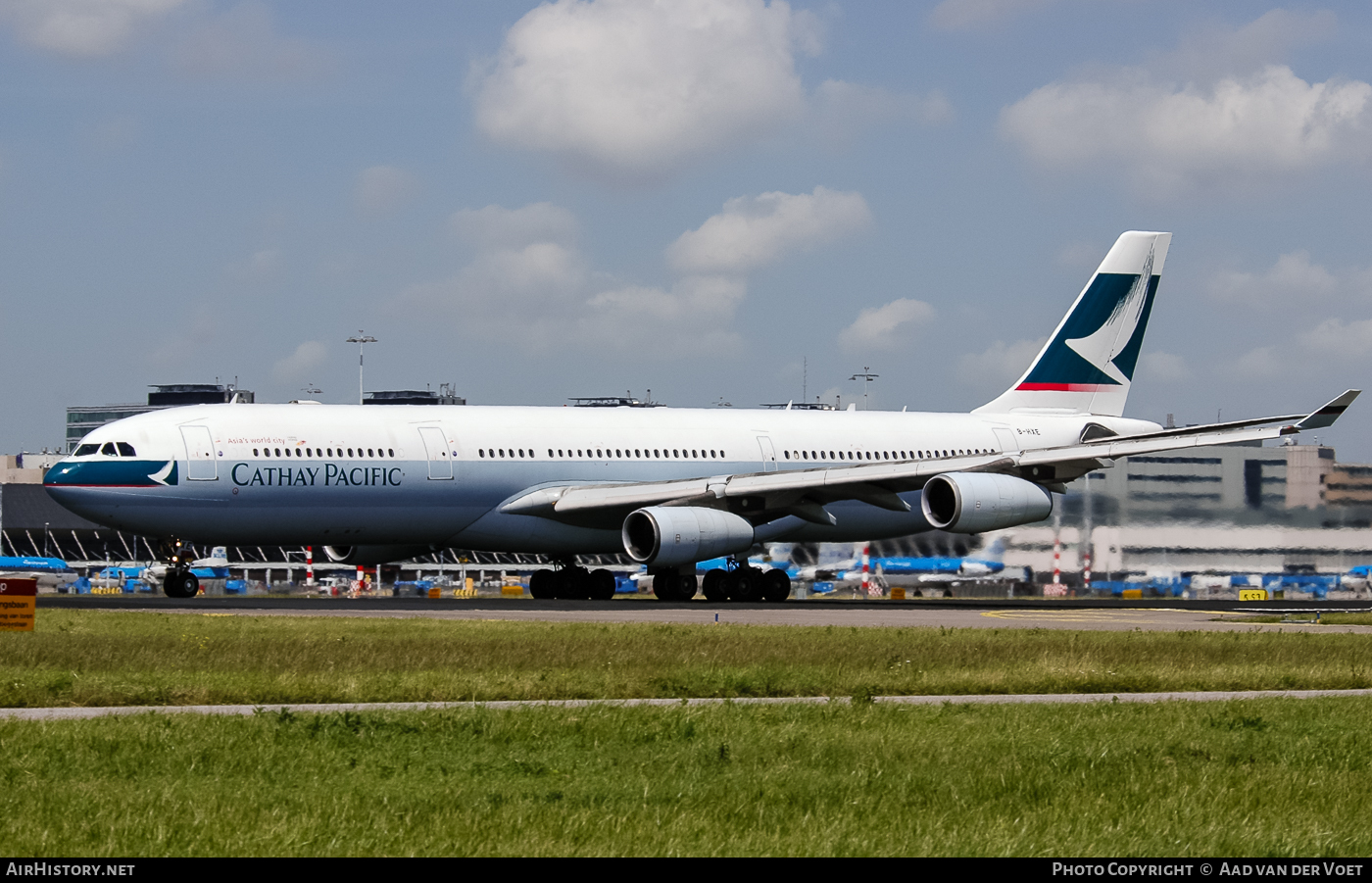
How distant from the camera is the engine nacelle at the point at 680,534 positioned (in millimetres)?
40656

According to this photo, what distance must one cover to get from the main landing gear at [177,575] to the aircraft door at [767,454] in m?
15.1

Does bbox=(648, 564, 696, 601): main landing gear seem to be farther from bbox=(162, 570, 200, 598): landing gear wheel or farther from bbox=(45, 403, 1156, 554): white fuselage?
bbox=(162, 570, 200, 598): landing gear wheel

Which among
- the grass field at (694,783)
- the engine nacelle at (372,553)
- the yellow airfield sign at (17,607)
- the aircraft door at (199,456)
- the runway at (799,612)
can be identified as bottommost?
the grass field at (694,783)

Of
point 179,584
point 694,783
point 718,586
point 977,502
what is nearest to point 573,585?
point 718,586

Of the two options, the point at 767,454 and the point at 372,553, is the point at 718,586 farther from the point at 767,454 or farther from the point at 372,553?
the point at 372,553

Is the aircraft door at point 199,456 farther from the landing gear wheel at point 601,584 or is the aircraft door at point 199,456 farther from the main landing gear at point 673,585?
the main landing gear at point 673,585

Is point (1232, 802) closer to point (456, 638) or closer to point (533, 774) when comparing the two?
point (533, 774)

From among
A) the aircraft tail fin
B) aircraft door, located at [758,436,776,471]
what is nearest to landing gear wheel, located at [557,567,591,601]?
aircraft door, located at [758,436,776,471]

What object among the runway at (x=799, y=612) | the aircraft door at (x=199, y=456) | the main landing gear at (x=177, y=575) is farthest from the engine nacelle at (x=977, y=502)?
the main landing gear at (x=177, y=575)

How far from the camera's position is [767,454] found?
4709 cm

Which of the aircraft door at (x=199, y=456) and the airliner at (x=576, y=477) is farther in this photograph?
the airliner at (x=576, y=477)

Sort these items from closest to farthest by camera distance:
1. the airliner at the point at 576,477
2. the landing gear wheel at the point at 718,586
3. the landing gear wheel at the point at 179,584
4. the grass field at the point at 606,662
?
the grass field at the point at 606,662, the airliner at the point at 576,477, the landing gear wheel at the point at 179,584, the landing gear wheel at the point at 718,586

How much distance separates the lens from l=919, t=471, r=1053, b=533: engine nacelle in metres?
41.8

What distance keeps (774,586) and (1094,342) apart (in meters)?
13.7
